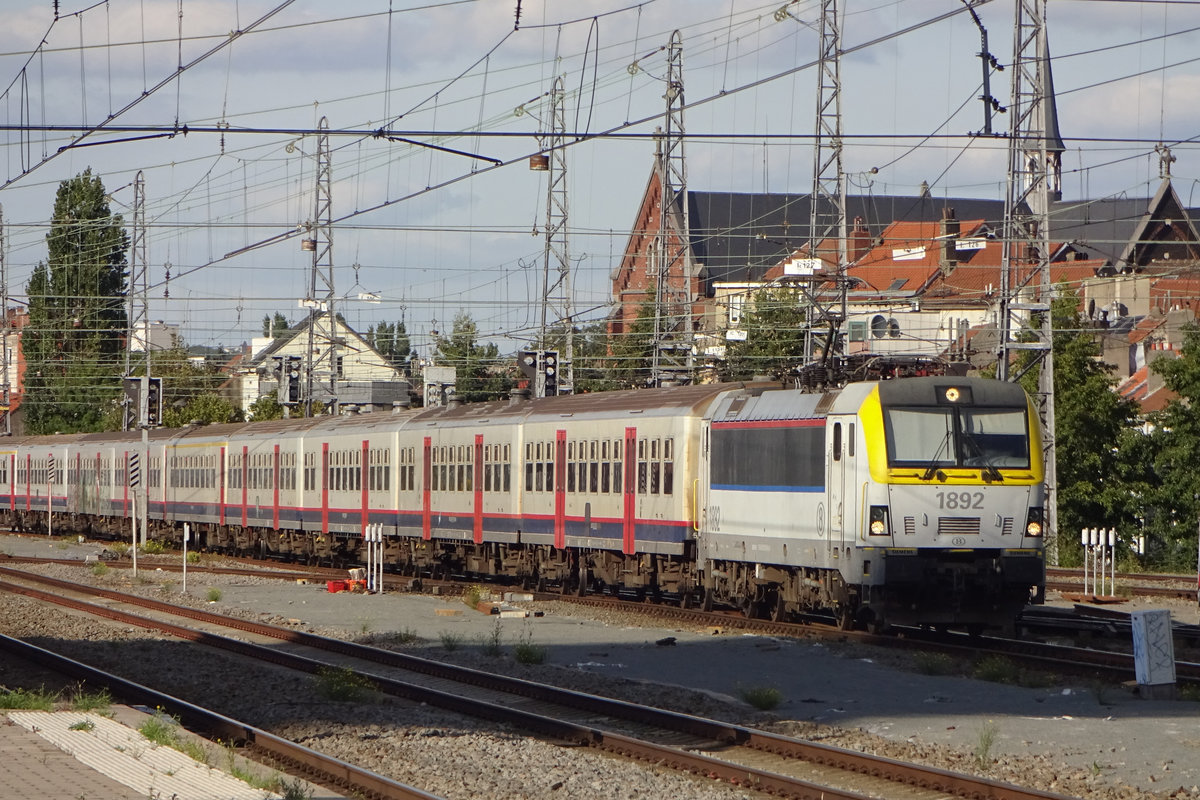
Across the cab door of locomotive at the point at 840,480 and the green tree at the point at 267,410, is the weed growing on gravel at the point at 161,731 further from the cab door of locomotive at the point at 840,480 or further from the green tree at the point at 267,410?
the green tree at the point at 267,410

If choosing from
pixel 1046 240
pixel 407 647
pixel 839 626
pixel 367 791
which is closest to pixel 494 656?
pixel 407 647

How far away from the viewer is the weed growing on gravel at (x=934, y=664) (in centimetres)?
1664

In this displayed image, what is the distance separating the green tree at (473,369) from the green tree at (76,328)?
15.8 meters

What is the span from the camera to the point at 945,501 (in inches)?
722

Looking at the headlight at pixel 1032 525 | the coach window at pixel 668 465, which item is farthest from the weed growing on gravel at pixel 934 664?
the coach window at pixel 668 465

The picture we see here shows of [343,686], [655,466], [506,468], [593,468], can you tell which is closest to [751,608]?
[655,466]

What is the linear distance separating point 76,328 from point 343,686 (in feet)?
216

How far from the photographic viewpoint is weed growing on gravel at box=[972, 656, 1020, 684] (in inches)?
626

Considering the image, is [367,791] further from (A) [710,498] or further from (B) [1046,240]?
(B) [1046,240]

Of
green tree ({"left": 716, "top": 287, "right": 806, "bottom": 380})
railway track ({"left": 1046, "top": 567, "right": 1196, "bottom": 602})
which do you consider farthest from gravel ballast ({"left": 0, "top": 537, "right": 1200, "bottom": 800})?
green tree ({"left": 716, "top": 287, "right": 806, "bottom": 380})

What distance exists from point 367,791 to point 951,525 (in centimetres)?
944

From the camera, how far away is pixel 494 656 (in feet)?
62.8

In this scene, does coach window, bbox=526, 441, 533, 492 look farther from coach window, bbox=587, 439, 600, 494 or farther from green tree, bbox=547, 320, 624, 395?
green tree, bbox=547, 320, 624, 395

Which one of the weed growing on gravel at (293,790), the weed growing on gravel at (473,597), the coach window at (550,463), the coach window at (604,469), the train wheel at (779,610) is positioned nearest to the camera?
the weed growing on gravel at (293,790)
